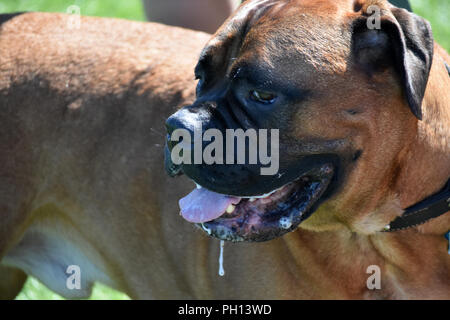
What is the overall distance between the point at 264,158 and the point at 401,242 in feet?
2.58

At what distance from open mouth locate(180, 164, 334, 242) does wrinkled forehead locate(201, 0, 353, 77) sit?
1.50 feet

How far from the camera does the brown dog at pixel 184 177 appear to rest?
2.83 m

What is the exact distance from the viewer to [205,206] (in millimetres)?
3031

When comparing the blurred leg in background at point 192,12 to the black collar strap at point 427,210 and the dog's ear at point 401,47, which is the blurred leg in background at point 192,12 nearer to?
the dog's ear at point 401,47

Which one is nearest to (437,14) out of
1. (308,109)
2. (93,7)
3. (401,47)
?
(93,7)

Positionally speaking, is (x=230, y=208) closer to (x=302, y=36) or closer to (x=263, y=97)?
(x=263, y=97)

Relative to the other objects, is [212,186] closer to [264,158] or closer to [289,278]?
[264,158]

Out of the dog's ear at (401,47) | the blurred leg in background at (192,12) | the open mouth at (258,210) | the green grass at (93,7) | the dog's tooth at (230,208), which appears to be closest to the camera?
the dog's ear at (401,47)

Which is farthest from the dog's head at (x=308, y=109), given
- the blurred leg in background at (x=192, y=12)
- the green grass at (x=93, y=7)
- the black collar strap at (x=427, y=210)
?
the green grass at (x=93, y=7)

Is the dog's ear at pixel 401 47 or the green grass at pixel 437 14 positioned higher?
the green grass at pixel 437 14

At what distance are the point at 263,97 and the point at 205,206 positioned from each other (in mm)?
521

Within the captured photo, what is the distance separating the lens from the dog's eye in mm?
Answer: 2799

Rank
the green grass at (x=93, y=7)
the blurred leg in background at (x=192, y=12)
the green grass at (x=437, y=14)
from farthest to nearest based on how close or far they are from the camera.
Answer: the green grass at (x=93, y=7) → the green grass at (x=437, y=14) → the blurred leg in background at (x=192, y=12)

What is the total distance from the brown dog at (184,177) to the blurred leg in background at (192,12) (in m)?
0.84
